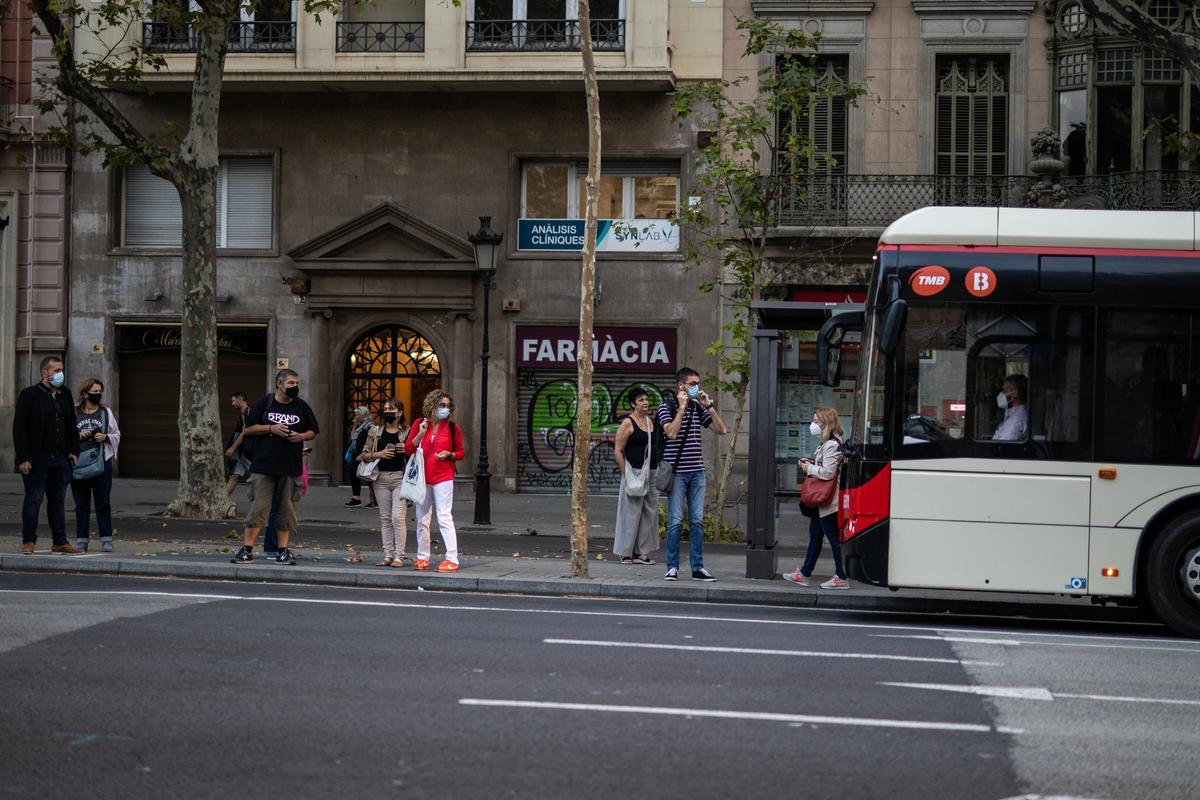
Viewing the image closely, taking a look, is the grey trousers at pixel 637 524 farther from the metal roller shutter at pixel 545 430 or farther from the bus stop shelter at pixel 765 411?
the metal roller shutter at pixel 545 430

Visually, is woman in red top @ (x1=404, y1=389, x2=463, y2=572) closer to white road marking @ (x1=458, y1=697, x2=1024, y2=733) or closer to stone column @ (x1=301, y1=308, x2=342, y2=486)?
white road marking @ (x1=458, y1=697, x2=1024, y2=733)

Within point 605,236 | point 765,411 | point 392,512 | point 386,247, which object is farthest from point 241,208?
point 765,411

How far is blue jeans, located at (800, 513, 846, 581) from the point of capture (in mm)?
14055

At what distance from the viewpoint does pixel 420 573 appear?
13992 millimetres

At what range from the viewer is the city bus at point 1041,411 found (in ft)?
37.2

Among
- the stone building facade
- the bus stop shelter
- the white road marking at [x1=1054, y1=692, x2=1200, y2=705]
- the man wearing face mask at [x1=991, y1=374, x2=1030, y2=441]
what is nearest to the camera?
→ the white road marking at [x1=1054, y1=692, x2=1200, y2=705]

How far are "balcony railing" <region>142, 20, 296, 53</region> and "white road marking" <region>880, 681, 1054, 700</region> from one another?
2109cm

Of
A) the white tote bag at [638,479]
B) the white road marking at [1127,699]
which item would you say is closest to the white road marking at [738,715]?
the white road marking at [1127,699]

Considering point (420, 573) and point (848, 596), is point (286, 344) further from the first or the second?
point (848, 596)

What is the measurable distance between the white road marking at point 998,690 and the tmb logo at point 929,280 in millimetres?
4026

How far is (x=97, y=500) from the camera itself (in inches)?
609

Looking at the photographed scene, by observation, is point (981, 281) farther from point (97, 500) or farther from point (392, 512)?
point (97, 500)

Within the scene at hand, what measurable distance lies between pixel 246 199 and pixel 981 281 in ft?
63.0

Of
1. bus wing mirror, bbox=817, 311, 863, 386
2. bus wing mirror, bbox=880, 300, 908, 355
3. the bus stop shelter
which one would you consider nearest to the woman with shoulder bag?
the bus stop shelter
